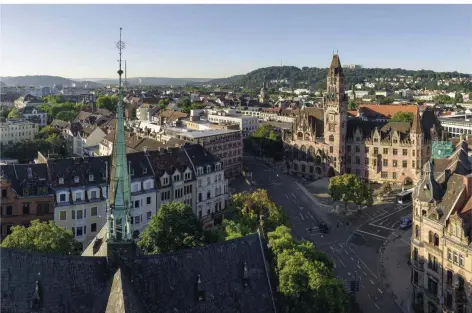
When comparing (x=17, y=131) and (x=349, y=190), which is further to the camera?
(x=17, y=131)

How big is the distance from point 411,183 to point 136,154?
7920cm

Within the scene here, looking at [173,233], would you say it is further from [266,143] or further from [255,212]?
[266,143]

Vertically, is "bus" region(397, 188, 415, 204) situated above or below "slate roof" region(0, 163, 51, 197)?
below

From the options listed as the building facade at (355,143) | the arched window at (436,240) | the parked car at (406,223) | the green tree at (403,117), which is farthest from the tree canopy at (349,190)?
the green tree at (403,117)

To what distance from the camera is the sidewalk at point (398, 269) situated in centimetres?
7262

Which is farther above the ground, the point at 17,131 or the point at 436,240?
the point at 17,131

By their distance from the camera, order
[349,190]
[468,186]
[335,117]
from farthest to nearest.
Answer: [335,117] < [349,190] < [468,186]

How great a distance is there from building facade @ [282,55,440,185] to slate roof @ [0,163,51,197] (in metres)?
84.3

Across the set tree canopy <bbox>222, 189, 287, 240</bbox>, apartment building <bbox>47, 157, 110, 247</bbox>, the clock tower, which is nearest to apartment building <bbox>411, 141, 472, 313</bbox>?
tree canopy <bbox>222, 189, 287, 240</bbox>

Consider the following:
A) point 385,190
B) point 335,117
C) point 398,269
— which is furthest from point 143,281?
point 335,117

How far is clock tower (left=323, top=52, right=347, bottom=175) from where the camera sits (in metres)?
145

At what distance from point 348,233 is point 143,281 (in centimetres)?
7181

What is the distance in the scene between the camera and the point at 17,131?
188250 millimetres

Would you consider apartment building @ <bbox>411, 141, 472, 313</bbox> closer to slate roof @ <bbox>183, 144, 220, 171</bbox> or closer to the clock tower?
slate roof @ <bbox>183, 144, 220, 171</bbox>
